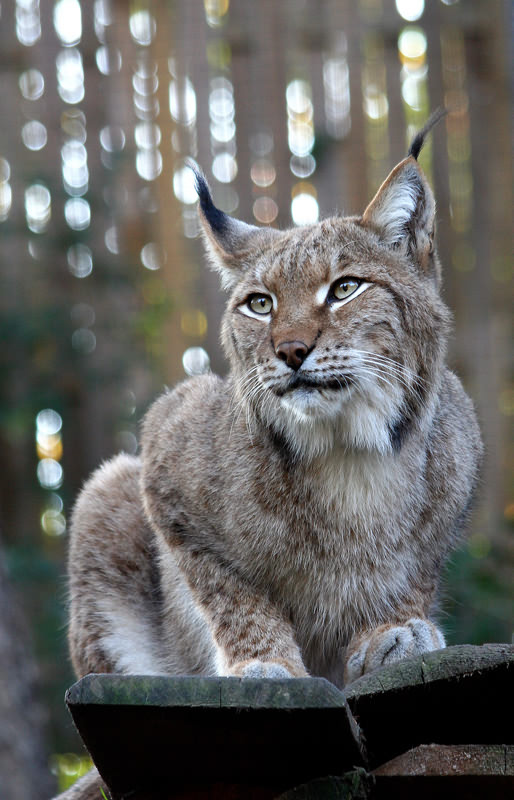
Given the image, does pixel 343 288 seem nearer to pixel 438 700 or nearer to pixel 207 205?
pixel 207 205

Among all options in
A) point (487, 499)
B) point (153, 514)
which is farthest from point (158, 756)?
point (487, 499)

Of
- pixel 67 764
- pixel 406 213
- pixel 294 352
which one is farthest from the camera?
pixel 67 764

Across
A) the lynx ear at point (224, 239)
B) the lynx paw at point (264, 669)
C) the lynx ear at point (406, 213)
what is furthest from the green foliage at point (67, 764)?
the lynx ear at point (406, 213)

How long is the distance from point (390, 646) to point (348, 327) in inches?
36.4

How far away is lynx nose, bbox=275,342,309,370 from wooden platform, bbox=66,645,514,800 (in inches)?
43.0

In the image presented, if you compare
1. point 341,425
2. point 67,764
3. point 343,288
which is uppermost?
point 343,288

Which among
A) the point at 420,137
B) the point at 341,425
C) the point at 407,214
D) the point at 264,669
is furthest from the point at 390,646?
the point at 420,137

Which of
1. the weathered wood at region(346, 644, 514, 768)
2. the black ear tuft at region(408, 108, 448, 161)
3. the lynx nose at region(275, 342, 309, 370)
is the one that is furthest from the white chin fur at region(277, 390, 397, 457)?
the weathered wood at region(346, 644, 514, 768)

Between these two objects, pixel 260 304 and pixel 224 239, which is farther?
pixel 224 239

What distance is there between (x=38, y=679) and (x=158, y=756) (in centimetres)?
324

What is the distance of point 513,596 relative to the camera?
5.96 metres

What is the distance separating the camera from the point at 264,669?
299 centimetres

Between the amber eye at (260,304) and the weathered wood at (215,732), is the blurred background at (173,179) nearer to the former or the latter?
the amber eye at (260,304)

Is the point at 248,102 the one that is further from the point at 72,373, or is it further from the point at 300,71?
the point at 72,373
